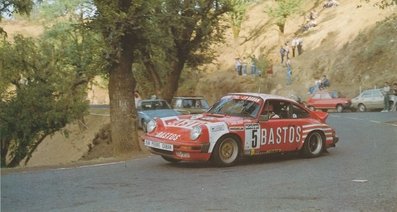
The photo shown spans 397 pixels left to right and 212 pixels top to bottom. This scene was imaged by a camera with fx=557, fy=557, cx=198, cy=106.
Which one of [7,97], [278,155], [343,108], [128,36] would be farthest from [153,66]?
[278,155]

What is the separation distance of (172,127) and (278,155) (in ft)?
10.5

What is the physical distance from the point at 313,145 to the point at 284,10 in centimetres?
4693

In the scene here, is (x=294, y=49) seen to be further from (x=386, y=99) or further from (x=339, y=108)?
(x=386, y=99)

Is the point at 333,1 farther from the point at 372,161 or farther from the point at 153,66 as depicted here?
the point at 372,161

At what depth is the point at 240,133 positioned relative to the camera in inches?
459

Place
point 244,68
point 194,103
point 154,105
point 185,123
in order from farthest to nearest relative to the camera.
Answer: point 244,68 < point 194,103 < point 154,105 < point 185,123

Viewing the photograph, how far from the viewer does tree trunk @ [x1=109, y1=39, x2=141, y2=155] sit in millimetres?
16062

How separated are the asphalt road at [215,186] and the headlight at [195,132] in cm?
66

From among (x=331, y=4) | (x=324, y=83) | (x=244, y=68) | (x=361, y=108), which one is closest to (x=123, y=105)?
(x=361, y=108)

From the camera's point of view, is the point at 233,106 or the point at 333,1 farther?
the point at 333,1

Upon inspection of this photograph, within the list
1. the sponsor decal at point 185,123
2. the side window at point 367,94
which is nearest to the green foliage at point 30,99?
the sponsor decal at point 185,123

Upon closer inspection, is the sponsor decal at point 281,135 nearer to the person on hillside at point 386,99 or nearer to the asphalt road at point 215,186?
the asphalt road at point 215,186

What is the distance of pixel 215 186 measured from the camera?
921 centimetres

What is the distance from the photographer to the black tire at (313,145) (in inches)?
517
